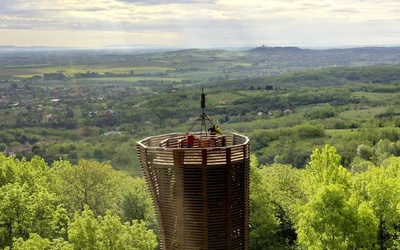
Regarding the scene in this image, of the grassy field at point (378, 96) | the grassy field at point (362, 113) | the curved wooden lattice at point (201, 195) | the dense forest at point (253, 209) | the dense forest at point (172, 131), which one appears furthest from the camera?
the grassy field at point (378, 96)

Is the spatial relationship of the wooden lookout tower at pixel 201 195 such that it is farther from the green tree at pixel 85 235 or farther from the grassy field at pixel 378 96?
the grassy field at pixel 378 96

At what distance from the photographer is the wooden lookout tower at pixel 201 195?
10.6 meters

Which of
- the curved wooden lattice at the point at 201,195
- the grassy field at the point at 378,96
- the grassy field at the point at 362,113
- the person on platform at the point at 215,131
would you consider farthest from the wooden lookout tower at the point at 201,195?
the grassy field at the point at 378,96

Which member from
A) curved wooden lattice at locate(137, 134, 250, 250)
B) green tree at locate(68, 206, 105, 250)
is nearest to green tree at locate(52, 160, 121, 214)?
green tree at locate(68, 206, 105, 250)

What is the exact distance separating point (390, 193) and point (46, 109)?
Result: 112m

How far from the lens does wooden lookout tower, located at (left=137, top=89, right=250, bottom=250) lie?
34.9 ft

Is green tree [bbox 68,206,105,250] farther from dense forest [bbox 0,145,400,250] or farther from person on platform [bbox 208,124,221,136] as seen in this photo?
person on platform [bbox 208,124,221,136]

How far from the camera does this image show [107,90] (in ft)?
508

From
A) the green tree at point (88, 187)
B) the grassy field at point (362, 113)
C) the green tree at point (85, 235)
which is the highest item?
the green tree at point (85, 235)

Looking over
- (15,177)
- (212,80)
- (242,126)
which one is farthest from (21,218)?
(212,80)

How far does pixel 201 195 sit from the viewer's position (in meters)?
10.6

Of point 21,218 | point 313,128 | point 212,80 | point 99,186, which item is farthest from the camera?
point 212,80

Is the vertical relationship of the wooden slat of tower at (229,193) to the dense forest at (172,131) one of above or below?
above

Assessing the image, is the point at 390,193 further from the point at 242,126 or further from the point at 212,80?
the point at 212,80
